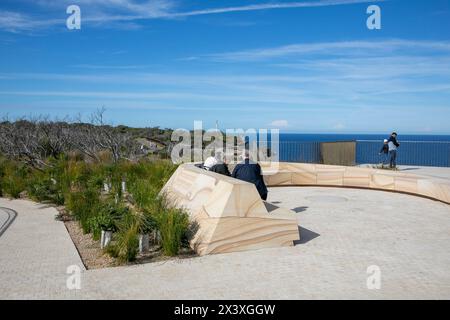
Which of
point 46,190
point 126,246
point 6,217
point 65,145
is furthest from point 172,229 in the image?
point 65,145

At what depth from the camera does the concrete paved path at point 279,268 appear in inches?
218

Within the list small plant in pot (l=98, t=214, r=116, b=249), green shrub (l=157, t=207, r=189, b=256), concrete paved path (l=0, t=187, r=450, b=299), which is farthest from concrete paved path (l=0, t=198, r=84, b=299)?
green shrub (l=157, t=207, r=189, b=256)

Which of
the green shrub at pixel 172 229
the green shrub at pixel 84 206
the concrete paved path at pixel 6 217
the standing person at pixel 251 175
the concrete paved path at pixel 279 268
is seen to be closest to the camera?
the concrete paved path at pixel 279 268

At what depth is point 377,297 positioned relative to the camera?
534 cm

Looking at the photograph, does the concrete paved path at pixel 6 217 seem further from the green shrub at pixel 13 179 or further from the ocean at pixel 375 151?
the ocean at pixel 375 151

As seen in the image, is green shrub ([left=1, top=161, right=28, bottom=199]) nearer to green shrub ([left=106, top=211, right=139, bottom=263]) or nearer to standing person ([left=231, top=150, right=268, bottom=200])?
standing person ([left=231, top=150, right=268, bottom=200])

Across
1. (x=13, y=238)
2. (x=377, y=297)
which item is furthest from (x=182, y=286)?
(x=13, y=238)

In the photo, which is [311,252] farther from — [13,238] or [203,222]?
[13,238]

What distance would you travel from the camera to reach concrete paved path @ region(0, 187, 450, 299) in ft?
18.2

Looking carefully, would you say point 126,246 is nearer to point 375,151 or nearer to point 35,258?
point 35,258

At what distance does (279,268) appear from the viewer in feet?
21.3

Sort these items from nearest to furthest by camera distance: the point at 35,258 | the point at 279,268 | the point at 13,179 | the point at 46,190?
the point at 279,268 → the point at 35,258 → the point at 46,190 → the point at 13,179

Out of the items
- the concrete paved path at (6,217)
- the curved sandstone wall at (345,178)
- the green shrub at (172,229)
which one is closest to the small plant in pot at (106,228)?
the green shrub at (172,229)
